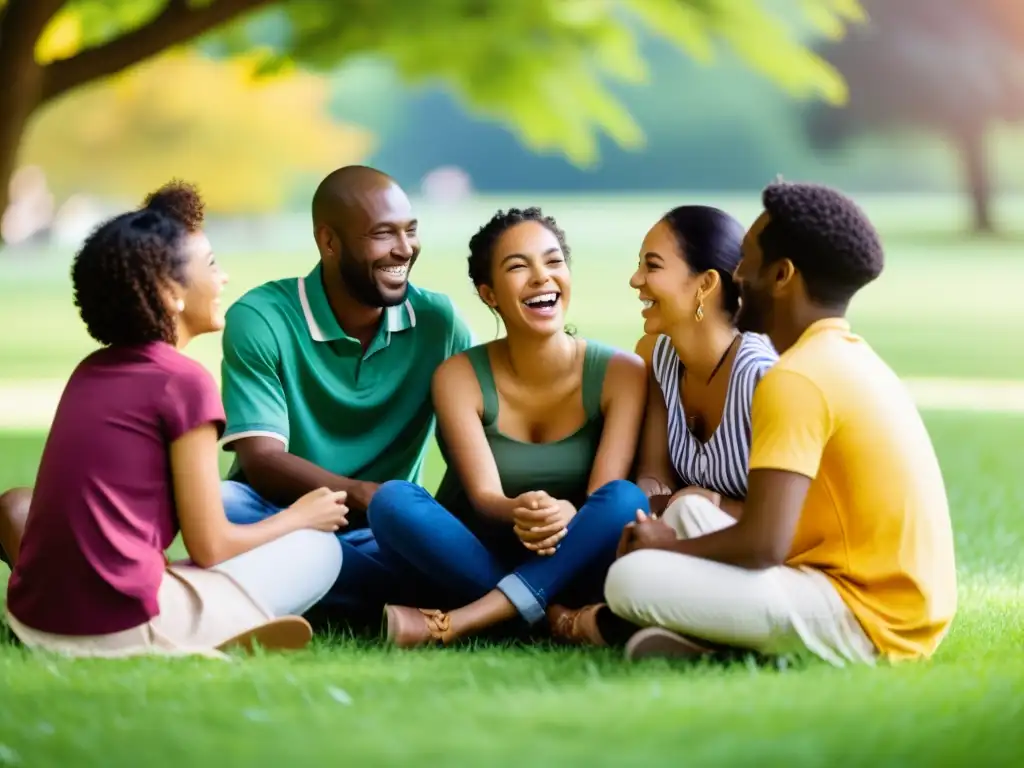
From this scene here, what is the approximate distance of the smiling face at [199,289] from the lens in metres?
4.20

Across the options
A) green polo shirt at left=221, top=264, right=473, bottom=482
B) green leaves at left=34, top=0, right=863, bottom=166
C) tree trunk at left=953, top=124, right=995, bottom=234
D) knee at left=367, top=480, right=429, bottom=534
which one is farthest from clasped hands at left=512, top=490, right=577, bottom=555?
tree trunk at left=953, top=124, right=995, bottom=234

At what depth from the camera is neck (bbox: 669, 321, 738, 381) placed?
462 cm

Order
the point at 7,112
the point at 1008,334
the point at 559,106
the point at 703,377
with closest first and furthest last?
the point at 703,377 → the point at 7,112 → the point at 559,106 → the point at 1008,334

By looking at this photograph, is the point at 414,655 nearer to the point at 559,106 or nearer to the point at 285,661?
the point at 285,661

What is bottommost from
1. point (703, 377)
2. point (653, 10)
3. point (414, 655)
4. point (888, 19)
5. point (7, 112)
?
point (414, 655)

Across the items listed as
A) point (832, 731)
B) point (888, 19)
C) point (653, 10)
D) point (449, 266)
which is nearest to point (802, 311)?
point (832, 731)

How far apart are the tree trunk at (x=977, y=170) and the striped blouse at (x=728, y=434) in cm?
4103

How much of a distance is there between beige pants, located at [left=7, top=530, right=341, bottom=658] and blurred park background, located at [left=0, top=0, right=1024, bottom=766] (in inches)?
7.2

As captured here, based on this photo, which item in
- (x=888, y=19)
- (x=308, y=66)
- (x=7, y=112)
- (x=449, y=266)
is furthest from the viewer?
(x=888, y=19)

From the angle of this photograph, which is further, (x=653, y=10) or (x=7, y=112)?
(x=653, y=10)

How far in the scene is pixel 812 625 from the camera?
390 cm

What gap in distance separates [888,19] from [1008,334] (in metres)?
23.0

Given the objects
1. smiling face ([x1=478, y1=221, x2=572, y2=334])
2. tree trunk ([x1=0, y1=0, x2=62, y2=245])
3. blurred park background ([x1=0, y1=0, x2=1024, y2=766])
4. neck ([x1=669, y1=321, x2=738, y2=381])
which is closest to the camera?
blurred park background ([x1=0, y1=0, x2=1024, y2=766])

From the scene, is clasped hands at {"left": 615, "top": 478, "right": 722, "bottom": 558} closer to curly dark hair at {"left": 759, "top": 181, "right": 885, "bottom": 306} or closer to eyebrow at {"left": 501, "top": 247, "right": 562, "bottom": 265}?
curly dark hair at {"left": 759, "top": 181, "right": 885, "bottom": 306}
